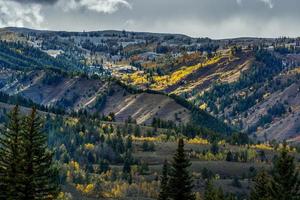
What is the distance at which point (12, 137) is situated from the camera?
38.0 meters

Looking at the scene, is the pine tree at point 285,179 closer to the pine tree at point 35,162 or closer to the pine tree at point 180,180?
the pine tree at point 180,180

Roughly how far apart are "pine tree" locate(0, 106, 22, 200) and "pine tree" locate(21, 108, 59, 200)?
19.0 inches

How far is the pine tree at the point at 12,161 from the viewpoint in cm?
3666

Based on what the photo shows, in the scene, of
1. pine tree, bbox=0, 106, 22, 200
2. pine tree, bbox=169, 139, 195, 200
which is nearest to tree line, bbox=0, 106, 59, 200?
pine tree, bbox=0, 106, 22, 200

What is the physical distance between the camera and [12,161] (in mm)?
37594

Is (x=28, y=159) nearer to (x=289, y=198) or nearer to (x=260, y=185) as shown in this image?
(x=289, y=198)

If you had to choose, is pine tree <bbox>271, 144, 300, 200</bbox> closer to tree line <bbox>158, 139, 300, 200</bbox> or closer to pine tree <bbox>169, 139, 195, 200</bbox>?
tree line <bbox>158, 139, 300, 200</bbox>

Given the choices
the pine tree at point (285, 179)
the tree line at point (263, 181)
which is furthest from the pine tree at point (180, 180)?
the pine tree at point (285, 179)

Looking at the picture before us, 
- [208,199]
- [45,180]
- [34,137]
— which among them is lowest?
[208,199]

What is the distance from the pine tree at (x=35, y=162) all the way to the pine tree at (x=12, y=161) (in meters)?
0.48

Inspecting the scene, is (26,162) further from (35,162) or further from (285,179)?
(285,179)

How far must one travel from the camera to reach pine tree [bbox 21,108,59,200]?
3641 cm

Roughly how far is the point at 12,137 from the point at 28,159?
5.89 feet

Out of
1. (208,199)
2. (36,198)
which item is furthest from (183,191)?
(208,199)
